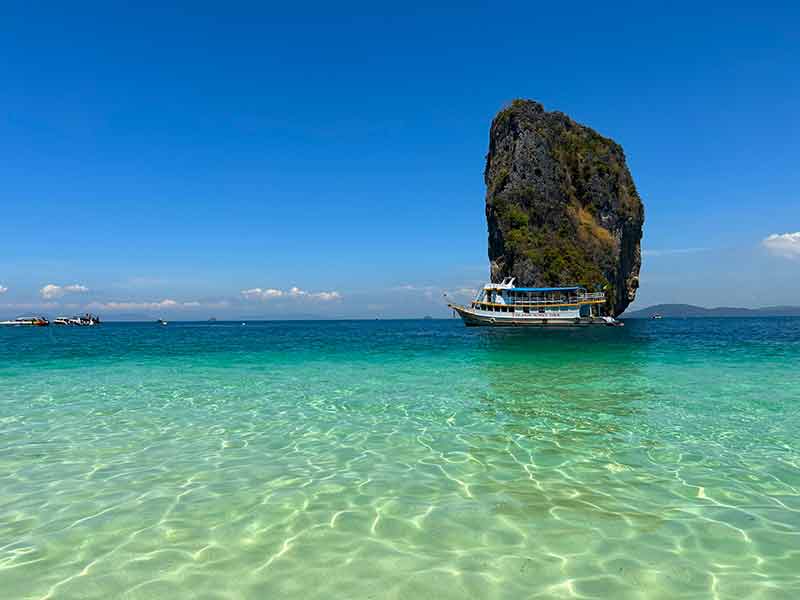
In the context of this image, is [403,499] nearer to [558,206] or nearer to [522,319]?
[522,319]

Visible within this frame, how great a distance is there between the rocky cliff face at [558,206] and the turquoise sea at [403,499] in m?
90.3

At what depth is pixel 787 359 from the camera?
75.4 feet

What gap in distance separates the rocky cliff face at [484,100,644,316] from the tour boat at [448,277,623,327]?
225 inches

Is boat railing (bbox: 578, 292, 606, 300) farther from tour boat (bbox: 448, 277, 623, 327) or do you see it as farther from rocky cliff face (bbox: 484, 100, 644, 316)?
rocky cliff face (bbox: 484, 100, 644, 316)

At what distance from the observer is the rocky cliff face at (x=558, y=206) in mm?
98812

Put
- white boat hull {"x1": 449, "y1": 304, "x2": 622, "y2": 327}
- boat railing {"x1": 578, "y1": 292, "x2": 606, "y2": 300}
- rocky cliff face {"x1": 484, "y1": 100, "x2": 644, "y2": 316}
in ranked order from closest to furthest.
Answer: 1. white boat hull {"x1": 449, "y1": 304, "x2": 622, "y2": 327}
2. boat railing {"x1": 578, "y1": 292, "x2": 606, "y2": 300}
3. rocky cliff face {"x1": 484, "y1": 100, "x2": 644, "y2": 316}

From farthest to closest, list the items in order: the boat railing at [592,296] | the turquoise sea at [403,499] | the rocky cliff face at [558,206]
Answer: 1. the rocky cliff face at [558,206]
2. the boat railing at [592,296]
3. the turquoise sea at [403,499]

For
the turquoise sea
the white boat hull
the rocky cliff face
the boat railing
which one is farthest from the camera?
the rocky cliff face

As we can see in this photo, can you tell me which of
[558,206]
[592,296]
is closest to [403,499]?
[592,296]

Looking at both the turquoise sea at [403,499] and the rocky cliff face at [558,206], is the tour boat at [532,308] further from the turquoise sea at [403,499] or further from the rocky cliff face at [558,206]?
the turquoise sea at [403,499]

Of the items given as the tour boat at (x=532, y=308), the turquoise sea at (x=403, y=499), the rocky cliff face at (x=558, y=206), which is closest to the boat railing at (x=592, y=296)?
the tour boat at (x=532, y=308)

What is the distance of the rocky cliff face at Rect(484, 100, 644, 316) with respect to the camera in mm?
98812

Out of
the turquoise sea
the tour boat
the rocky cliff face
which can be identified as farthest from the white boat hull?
the turquoise sea

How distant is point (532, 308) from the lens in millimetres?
85750
